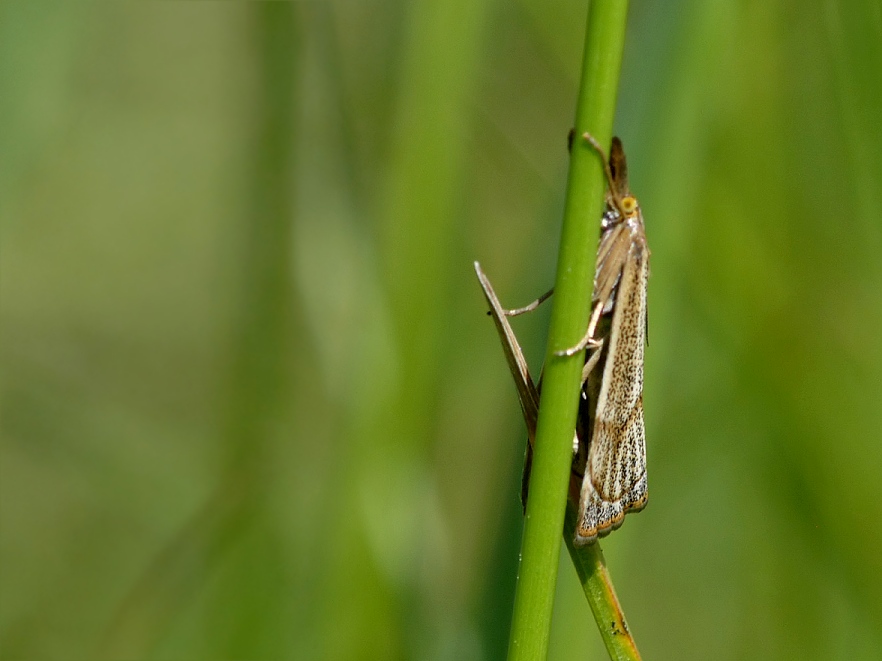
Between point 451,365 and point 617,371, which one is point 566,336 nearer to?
point 617,371

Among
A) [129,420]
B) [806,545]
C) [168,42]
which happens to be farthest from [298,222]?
[168,42]

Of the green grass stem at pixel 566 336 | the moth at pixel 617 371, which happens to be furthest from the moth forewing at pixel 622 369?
the green grass stem at pixel 566 336

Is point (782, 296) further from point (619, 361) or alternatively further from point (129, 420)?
point (129, 420)

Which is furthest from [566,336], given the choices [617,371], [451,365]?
[451,365]

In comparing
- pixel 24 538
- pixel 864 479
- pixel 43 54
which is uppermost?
pixel 43 54

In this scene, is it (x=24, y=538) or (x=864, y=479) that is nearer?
(x=864, y=479)

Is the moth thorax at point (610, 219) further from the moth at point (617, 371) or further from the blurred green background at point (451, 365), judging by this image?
the blurred green background at point (451, 365)

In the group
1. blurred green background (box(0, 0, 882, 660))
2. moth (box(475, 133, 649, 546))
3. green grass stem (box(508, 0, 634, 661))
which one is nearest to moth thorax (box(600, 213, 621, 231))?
moth (box(475, 133, 649, 546))
